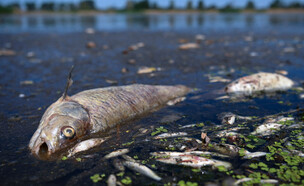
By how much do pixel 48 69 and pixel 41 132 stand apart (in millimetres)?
5620

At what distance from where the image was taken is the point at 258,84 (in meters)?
6.74

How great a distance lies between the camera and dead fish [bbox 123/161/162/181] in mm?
3331

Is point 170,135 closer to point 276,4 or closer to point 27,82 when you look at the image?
point 27,82

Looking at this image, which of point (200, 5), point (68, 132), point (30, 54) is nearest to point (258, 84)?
point (68, 132)

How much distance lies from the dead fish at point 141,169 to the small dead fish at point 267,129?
6.46ft

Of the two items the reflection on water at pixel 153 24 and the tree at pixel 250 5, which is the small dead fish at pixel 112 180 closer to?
the reflection on water at pixel 153 24

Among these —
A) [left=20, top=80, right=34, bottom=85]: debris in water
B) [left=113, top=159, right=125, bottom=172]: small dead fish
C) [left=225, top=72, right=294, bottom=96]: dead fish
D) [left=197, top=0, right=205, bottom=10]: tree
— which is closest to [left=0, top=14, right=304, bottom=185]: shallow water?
[left=113, top=159, right=125, bottom=172]: small dead fish

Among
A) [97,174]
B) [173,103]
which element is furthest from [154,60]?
[97,174]

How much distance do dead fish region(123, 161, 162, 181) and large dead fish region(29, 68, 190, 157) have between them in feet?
3.80

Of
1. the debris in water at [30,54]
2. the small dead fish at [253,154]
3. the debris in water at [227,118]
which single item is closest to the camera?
the small dead fish at [253,154]

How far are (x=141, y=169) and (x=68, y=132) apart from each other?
141cm

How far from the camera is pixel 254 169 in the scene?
135 inches

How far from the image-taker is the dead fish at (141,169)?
10.9ft

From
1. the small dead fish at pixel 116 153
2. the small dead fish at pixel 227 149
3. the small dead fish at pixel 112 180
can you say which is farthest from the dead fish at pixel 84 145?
the small dead fish at pixel 227 149
